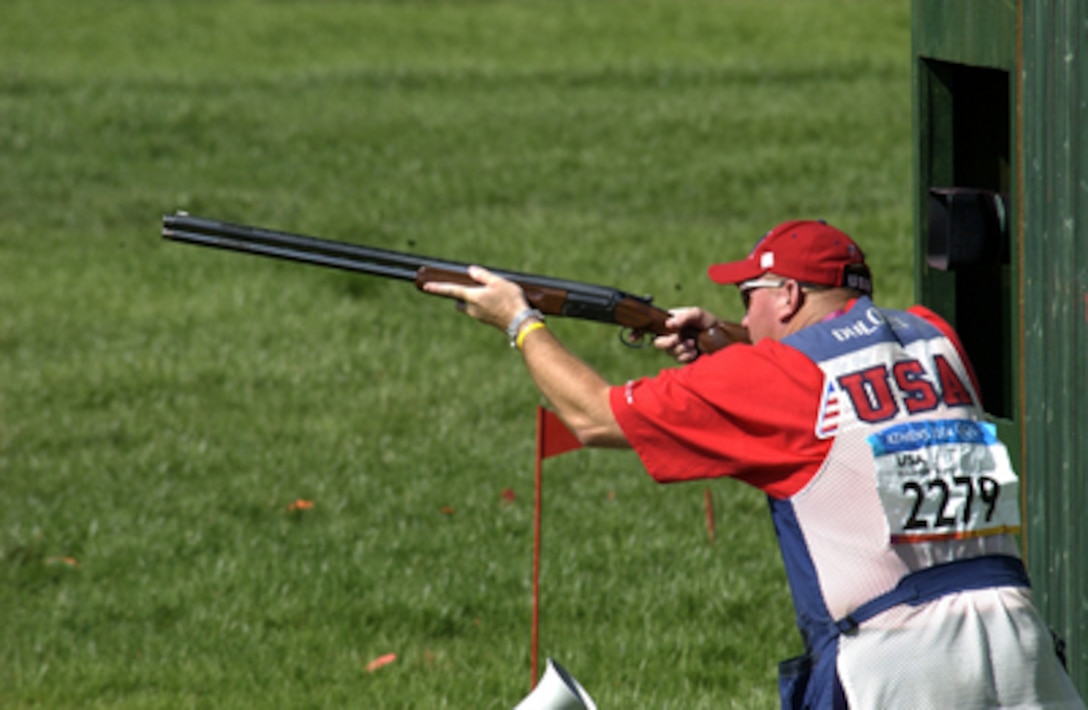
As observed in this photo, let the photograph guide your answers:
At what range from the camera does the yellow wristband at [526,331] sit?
17.0 feet

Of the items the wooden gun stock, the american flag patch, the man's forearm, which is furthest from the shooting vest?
the wooden gun stock

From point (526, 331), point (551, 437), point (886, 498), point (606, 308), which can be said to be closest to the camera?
point (886, 498)

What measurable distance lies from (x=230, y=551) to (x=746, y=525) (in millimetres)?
2975

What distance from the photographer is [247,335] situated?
14.2 meters

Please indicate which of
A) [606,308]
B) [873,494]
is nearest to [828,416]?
[873,494]

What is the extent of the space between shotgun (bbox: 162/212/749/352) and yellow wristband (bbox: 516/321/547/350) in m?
0.68

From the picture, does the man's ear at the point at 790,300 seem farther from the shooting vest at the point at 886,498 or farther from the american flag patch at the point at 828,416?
the american flag patch at the point at 828,416

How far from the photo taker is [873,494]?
182 inches

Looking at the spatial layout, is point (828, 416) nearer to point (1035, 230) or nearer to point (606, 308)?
point (606, 308)

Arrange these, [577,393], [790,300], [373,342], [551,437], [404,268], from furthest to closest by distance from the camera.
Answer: [373,342], [551,437], [404,268], [790,300], [577,393]

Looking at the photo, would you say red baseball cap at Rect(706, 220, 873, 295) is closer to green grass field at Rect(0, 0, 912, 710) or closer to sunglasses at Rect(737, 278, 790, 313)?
sunglasses at Rect(737, 278, 790, 313)

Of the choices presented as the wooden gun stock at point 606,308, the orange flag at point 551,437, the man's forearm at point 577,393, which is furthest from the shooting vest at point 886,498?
the orange flag at point 551,437

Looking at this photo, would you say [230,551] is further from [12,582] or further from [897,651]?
[897,651]

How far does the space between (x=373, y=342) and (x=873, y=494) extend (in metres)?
9.65
